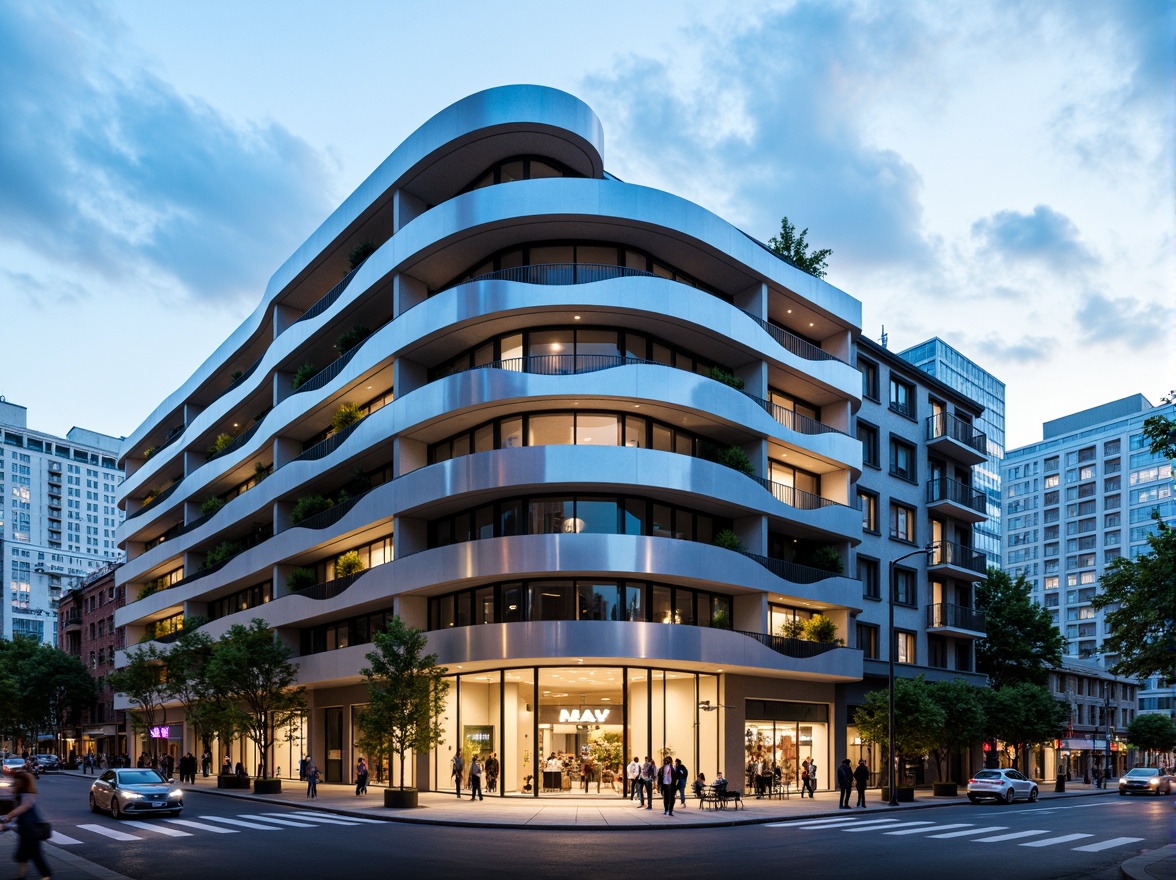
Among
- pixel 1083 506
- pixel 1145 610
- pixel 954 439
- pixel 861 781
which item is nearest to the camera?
pixel 1145 610

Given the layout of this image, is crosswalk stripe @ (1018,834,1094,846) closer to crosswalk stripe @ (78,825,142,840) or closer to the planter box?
the planter box

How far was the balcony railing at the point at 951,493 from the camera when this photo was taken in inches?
2289

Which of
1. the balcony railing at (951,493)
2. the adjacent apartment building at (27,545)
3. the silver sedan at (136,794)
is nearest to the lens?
the silver sedan at (136,794)

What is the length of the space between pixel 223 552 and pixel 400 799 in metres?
32.9

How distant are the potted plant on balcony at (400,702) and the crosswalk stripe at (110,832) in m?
10.1

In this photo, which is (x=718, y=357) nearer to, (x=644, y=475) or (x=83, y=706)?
(x=644, y=475)

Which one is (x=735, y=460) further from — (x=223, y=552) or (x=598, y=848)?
(x=223, y=552)

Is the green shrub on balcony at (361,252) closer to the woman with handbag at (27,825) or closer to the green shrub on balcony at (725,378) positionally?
the green shrub on balcony at (725,378)

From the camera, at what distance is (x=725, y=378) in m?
43.0

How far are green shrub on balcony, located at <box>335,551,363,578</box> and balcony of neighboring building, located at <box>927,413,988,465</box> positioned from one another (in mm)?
32108

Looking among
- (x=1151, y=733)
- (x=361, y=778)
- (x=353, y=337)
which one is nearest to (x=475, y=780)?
(x=361, y=778)

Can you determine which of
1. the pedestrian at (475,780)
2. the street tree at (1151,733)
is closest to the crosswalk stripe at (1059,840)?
the pedestrian at (475,780)

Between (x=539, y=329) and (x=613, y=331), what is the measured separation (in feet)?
9.60

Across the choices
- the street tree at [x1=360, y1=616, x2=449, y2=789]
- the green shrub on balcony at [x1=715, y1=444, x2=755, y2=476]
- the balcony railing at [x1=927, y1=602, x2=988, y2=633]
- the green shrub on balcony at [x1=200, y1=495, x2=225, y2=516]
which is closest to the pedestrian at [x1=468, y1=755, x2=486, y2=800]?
the street tree at [x1=360, y1=616, x2=449, y2=789]
